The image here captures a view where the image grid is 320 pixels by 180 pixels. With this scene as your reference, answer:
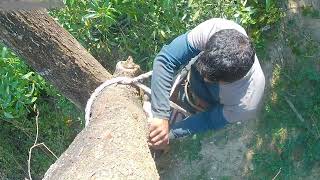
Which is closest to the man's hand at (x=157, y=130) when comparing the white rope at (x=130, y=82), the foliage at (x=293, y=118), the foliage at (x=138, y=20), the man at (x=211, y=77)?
the man at (x=211, y=77)

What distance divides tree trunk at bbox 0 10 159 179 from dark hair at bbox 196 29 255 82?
1.09 feet

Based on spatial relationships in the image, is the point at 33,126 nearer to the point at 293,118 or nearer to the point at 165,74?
the point at 165,74

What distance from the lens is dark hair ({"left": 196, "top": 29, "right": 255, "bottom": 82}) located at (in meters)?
1.49

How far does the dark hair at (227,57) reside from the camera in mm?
1492

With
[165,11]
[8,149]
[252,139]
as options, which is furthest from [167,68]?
[8,149]

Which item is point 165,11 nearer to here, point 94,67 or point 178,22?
point 178,22

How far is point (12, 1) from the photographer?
0.29 m

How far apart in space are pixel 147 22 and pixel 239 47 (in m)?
0.78

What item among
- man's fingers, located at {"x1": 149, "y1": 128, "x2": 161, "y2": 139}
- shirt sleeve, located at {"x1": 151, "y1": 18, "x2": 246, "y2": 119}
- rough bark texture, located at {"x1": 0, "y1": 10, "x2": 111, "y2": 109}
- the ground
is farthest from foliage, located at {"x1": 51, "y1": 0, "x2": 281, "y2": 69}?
man's fingers, located at {"x1": 149, "y1": 128, "x2": 161, "y2": 139}

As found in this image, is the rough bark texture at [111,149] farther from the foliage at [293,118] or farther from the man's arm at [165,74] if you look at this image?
the foliage at [293,118]

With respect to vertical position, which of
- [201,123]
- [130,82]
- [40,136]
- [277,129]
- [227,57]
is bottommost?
[277,129]

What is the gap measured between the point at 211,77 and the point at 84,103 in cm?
73

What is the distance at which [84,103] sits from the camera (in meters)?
2.04

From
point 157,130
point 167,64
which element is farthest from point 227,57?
point 157,130
